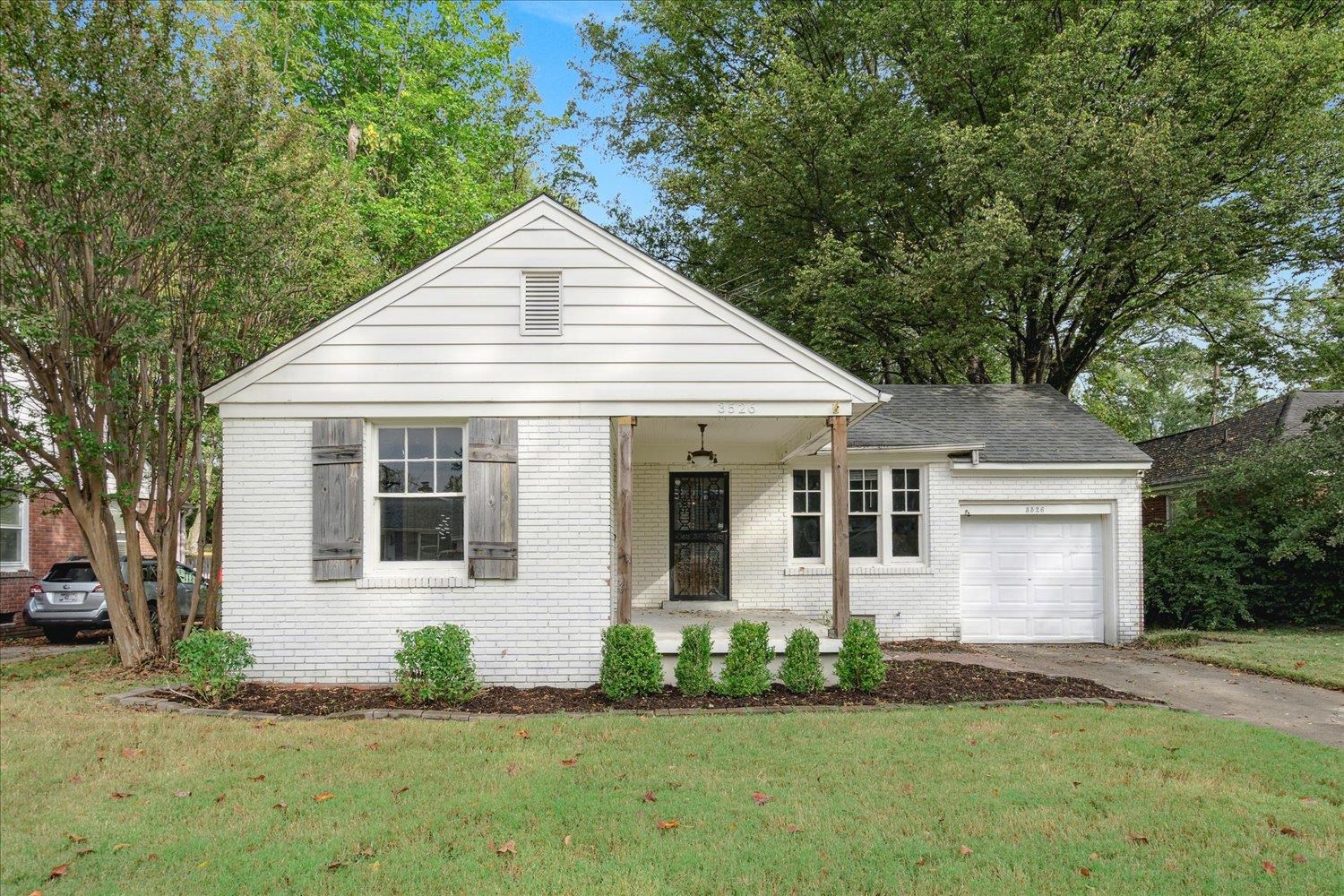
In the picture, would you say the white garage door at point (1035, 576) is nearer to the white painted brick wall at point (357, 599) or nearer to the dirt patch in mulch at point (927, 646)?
the dirt patch in mulch at point (927, 646)

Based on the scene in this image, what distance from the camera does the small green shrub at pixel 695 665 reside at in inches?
341

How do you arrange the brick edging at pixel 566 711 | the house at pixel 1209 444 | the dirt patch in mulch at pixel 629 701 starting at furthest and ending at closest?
the house at pixel 1209 444 < the dirt patch in mulch at pixel 629 701 < the brick edging at pixel 566 711

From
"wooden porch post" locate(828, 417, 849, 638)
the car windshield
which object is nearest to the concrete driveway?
"wooden porch post" locate(828, 417, 849, 638)

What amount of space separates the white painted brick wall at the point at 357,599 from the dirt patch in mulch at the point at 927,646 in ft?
17.6

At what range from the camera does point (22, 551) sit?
17500 millimetres

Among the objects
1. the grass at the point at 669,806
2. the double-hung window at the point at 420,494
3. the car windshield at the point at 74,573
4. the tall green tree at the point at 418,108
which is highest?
the tall green tree at the point at 418,108

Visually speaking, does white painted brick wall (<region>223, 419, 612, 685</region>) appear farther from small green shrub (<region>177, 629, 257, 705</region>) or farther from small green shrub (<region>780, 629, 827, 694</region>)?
small green shrub (<region>780, 629, 827, 694</region>)

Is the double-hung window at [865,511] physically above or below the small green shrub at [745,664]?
above

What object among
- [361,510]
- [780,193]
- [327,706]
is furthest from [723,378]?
[780,193]

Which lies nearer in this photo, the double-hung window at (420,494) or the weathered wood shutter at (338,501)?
the weathered wood shutter at (338,501)

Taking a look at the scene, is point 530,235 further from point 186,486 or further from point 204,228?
point 186,486

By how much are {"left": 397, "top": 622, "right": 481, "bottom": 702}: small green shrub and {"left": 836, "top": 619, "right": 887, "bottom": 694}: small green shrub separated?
3752 mm

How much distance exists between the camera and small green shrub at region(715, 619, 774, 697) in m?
8.59

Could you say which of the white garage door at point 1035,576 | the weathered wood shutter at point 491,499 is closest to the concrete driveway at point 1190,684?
the white garage door at point 1035,576
